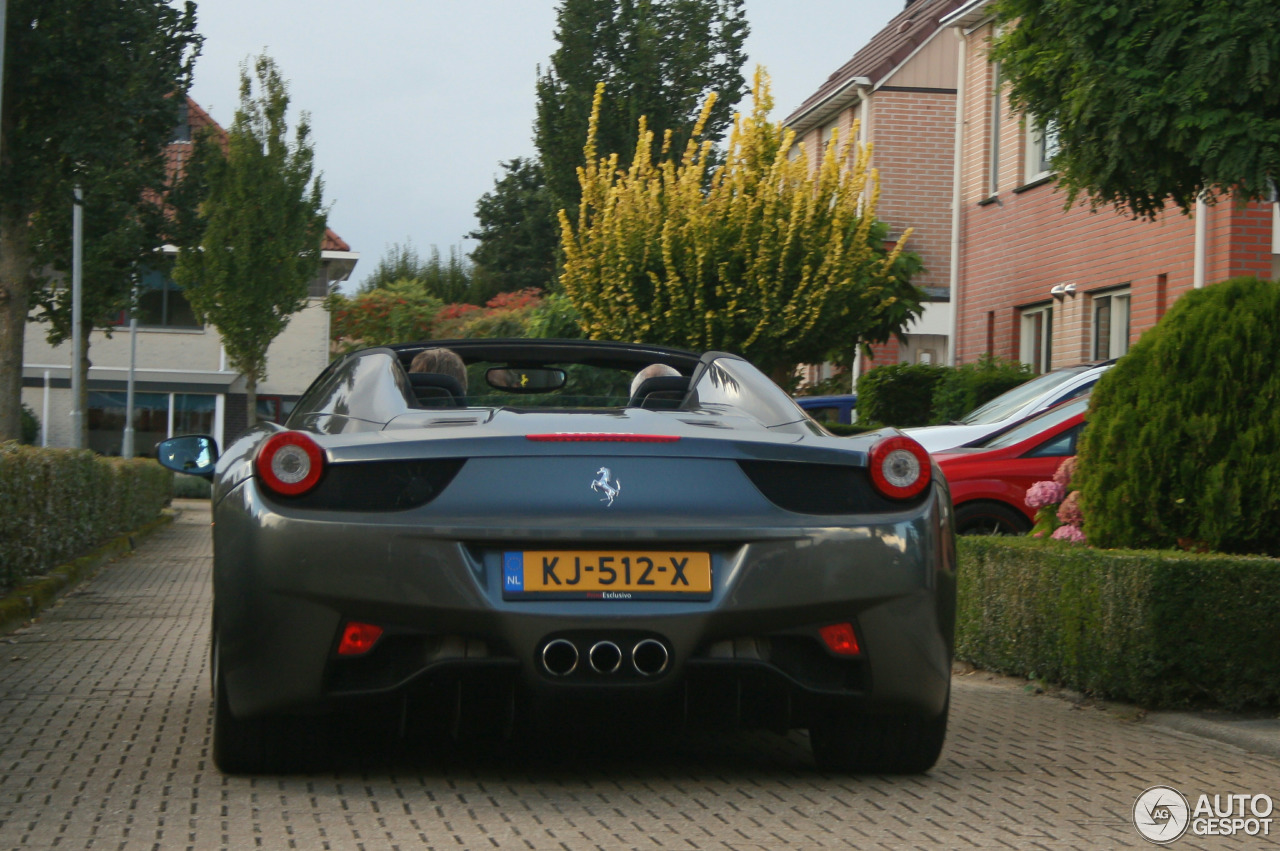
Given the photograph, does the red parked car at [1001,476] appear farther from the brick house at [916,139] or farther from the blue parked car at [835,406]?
the brick house at [916,139]

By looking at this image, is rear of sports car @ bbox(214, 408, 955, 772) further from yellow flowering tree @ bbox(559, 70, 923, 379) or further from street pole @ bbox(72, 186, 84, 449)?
street pole @ bbox(72, 186, 84, 449)

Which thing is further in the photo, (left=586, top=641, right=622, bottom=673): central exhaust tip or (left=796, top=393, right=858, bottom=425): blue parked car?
(left=796, top=393, right=858, bottom=425): blue parked car

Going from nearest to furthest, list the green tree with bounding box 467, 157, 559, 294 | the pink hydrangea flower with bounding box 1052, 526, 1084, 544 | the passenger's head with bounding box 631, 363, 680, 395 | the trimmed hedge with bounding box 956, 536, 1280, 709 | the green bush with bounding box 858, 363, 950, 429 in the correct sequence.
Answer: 1. the passenger's head with bounding box 631, 363, 680, 395
2. the trimmed hedge with bounding box 956, 536, 1280, 709
3. the pink hydrangea flower with bounding box 1052, 526, 1084, 544
4. the green bush with bounding box 858, 363, 950, 429
5. the green tree with bounding box 467, 157, 559, 294

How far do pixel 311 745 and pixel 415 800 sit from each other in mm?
421

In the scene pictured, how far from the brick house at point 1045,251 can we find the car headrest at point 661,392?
980 centimetres

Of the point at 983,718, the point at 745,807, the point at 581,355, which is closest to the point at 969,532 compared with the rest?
the point at 983,718

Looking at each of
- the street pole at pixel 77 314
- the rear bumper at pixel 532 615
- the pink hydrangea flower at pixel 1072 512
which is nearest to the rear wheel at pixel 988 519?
the pink hydrangea flower at pixel 1072 512

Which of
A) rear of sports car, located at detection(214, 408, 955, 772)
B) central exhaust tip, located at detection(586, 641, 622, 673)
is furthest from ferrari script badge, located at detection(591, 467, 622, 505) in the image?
central exhaust tip, located at detection(586, 641, 622, 673)

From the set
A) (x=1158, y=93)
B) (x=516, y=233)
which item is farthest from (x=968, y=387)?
(x=516, y=233)

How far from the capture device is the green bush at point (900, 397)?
65.4ft

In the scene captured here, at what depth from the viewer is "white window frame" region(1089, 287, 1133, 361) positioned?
20.0 m

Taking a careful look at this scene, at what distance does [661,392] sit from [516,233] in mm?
62315

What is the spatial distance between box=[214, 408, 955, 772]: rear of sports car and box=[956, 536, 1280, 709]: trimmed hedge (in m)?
2.23

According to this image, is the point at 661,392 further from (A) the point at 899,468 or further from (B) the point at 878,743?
(B) the point at 878,743
